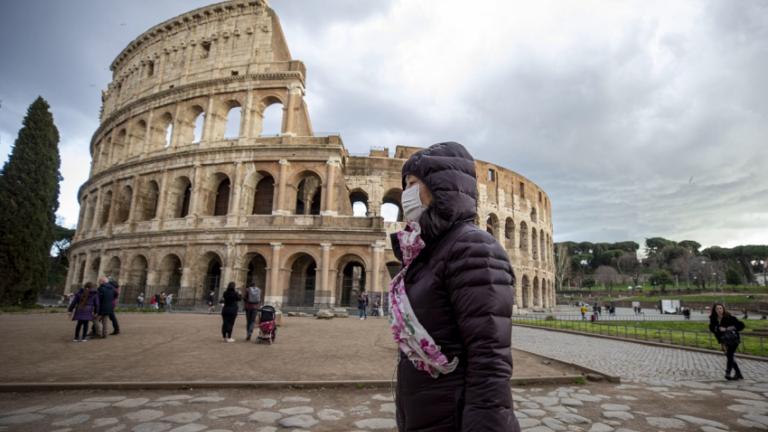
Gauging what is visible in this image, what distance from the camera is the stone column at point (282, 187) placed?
21641 millimetres

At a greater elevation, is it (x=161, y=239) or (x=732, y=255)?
(x=732, y=255)

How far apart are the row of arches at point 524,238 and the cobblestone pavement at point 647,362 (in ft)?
58.7

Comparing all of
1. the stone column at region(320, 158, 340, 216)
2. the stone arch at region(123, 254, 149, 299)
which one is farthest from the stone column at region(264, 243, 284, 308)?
the stone arch at region(123, 254, 149, 299)

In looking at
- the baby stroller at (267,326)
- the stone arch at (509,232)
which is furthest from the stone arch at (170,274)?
the stone arch at (509,232)

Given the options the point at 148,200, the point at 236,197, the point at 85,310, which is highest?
the point at 148,200

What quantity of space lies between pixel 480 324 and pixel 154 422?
3625mm

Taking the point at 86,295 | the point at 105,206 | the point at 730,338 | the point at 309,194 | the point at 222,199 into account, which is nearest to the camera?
the point at 730,338

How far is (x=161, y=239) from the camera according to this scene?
2236 cm

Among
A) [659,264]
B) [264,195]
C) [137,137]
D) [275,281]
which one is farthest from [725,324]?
[659,264]

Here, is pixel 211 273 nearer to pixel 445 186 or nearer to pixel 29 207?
pixel 29 207

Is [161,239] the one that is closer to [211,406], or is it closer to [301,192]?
[301,192]

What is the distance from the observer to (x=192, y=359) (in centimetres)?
628

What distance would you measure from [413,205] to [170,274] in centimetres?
2517

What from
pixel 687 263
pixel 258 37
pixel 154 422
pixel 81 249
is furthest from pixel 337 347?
pixel 687 263
